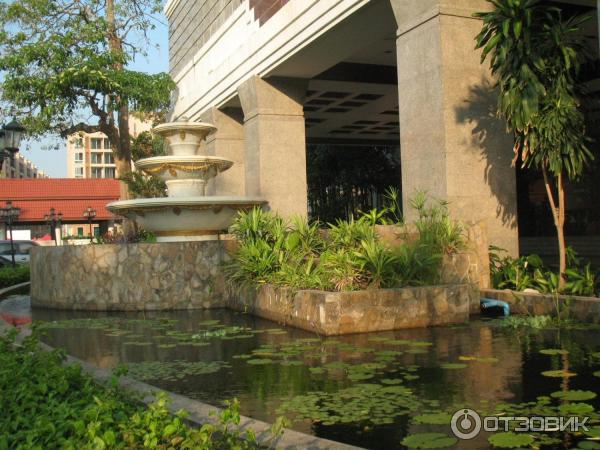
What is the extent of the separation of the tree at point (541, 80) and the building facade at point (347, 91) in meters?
1.41

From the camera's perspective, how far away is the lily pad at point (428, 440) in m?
3.04

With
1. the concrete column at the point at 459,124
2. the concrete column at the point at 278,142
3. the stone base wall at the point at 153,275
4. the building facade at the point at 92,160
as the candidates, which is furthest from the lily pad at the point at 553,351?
the building facade at the point at 92,160

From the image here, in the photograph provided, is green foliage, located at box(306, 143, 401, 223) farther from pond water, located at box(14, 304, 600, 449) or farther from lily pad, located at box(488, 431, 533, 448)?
lily pad, located at box(488, 431, 533, 448)

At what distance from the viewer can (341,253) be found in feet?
23.4

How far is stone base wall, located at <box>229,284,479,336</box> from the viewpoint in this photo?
6.46 metres

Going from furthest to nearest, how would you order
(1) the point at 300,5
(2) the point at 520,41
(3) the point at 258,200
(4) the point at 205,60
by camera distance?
1. (4) the point at 205,60
2. (1) the point at 300,5
3. (3) the point at 258,200
4. (2) the point at 520,41

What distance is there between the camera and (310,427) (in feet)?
11.1

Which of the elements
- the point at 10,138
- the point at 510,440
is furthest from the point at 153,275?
the point at 510,440

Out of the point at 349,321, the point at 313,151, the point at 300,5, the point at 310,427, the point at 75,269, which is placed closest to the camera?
the point at 310,427

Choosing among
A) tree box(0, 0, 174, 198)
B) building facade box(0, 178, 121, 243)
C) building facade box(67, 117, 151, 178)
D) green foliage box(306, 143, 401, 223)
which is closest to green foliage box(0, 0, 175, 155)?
tree box(0, 0, 174, 198)

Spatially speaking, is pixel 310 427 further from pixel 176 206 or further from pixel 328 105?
pixel 328 105

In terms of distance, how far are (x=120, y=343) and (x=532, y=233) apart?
57.8 feet

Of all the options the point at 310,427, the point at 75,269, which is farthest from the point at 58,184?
the point at 310,427

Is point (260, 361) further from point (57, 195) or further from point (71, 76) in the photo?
point (57, 195)
